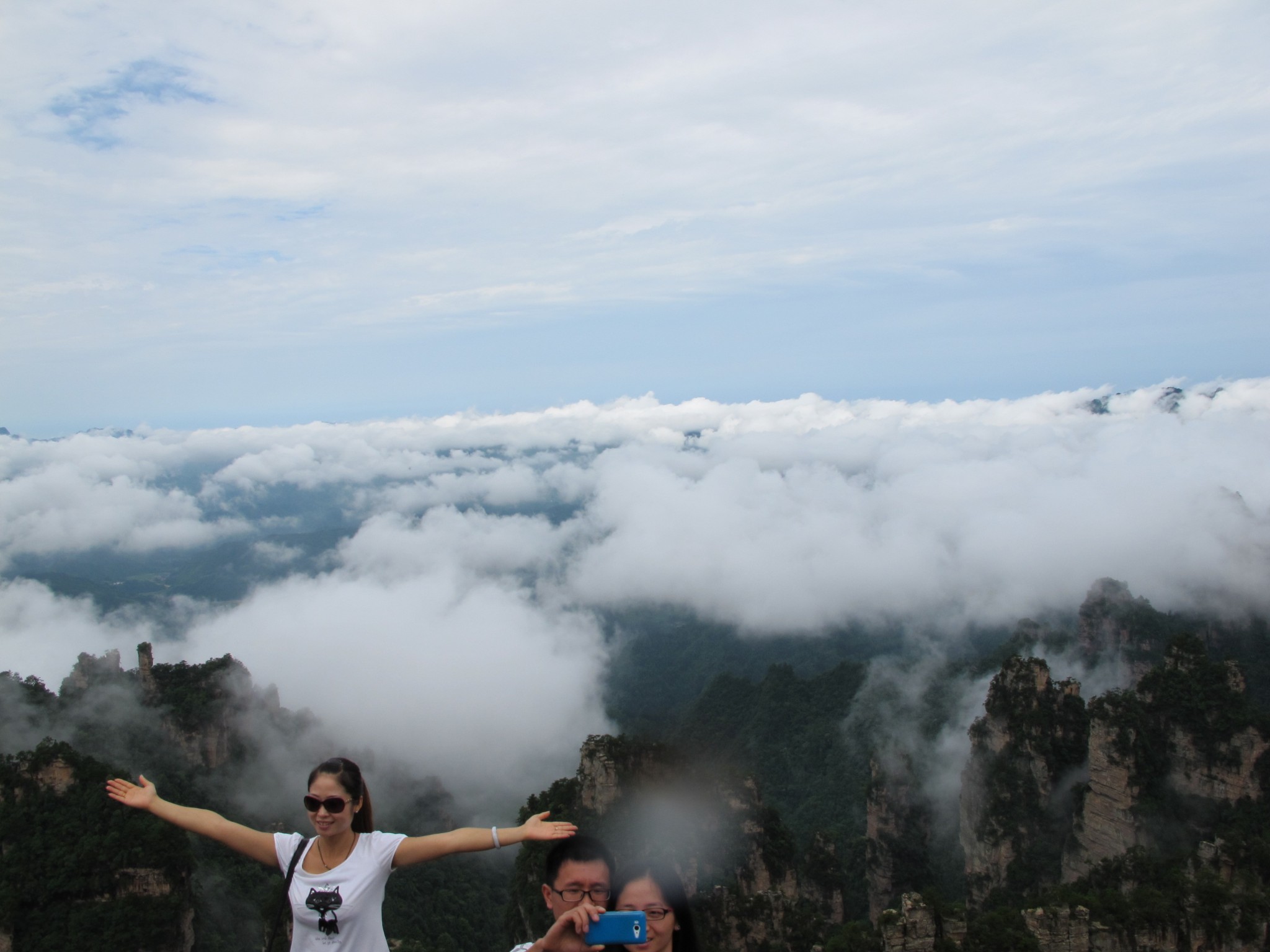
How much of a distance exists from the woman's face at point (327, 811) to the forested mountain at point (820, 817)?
90.2 feet

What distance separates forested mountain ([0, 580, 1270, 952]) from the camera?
31594 mm

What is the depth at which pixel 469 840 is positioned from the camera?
6.23 meters

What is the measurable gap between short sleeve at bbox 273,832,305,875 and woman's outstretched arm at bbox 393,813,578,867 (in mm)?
817

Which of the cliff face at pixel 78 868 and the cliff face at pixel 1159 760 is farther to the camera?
the cliff face at pixel 1159 760

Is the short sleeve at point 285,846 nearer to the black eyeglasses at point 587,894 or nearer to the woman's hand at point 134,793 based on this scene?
the woman's hand at point 134,793

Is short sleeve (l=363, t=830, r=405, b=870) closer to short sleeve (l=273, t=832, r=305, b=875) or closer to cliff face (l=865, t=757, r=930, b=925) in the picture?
short sleeve (l=273, t=832, r=305, b=875)

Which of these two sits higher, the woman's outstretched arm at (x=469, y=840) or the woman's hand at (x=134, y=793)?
the woman's hand at (x=134, y=793)

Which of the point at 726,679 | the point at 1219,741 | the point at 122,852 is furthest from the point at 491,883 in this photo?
the point at 726,679

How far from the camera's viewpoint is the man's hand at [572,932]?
4793 millimetres

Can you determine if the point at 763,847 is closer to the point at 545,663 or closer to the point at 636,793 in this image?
the point at 636,793

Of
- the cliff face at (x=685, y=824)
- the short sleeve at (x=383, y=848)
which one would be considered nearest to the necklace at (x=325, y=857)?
the short sleeve at (x=383, y=848)

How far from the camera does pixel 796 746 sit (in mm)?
88062

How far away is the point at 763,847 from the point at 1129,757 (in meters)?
18.7

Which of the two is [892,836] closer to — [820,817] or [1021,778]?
[1021,778]
